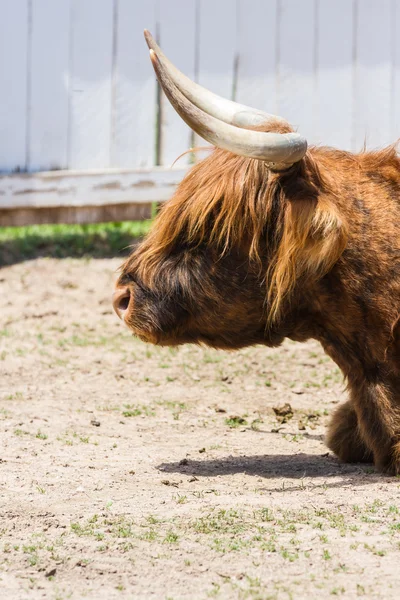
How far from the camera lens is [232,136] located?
3.72m

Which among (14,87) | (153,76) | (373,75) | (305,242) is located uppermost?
(373,75)

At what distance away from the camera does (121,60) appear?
30.1 feet

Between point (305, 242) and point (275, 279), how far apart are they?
0.20 meters

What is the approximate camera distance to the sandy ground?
296 centimetres

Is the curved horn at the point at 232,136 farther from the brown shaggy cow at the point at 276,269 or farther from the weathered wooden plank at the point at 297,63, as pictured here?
the weathered wooden plank at the point at 297,63

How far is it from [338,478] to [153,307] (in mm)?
1096

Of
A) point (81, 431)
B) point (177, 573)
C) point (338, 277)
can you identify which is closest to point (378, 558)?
point (177, 573)

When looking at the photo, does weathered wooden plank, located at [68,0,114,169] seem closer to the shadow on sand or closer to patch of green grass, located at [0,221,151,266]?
patch of green grass, located at [0,221,151,266]

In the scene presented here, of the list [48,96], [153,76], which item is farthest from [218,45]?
[48,96]

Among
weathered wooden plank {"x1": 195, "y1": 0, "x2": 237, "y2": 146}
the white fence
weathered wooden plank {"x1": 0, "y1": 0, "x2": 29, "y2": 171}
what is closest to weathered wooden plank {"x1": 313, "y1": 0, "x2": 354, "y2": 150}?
the white fence

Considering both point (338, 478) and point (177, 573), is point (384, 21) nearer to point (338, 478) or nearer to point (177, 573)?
point (338, 478)

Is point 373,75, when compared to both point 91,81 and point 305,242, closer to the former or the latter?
point 91,81

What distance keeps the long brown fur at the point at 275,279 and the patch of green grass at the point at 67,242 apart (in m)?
4.72

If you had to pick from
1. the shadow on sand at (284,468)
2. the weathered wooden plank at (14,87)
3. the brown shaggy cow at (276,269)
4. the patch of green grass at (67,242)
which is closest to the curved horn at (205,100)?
the brown shaggy cow at (276,269)
